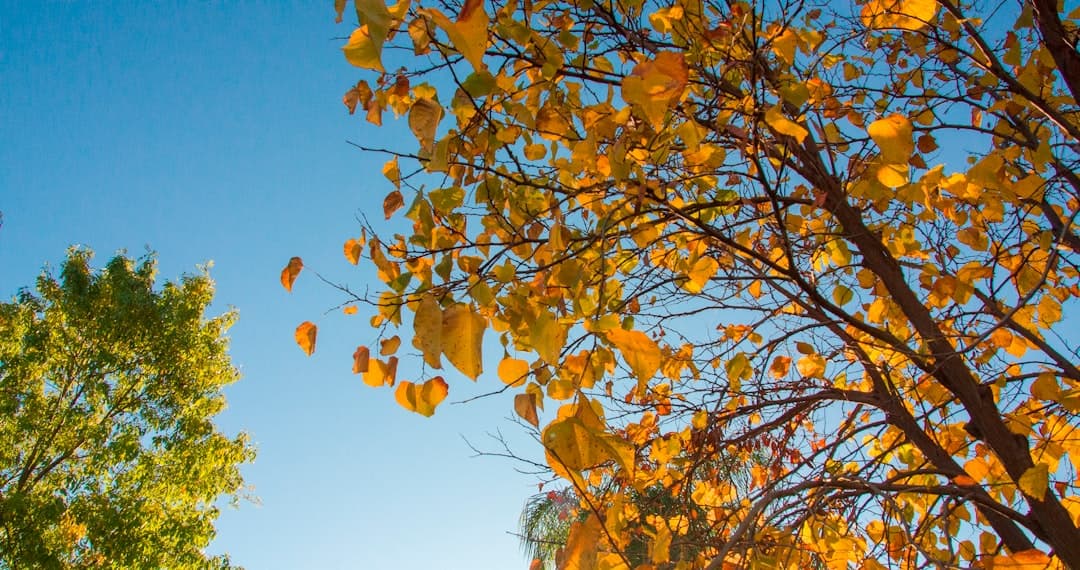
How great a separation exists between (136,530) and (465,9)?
6908mm

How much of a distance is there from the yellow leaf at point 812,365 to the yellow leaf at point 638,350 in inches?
58.9

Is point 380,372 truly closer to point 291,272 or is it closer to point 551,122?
point 291,272

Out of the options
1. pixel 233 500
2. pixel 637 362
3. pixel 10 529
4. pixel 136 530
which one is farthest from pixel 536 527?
pixel 637 362

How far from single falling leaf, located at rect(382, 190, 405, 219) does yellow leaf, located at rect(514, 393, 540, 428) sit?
0.60m

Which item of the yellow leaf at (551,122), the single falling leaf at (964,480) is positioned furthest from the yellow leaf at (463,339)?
the single falling leaf at (964,480)

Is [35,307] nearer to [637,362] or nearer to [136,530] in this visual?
[136,530]

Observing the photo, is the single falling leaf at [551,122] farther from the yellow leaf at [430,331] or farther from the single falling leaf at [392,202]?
the yellow leaf at [430,331]

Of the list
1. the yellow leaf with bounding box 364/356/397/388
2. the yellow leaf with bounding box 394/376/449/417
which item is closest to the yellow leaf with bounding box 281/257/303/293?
the yellow leaf with bounding box 364/356/397/388

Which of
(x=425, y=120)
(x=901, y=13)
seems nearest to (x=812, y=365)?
(x=901, y=13)

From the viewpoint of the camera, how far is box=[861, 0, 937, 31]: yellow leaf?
1.22 m

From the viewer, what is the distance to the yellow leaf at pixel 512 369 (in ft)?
3.22

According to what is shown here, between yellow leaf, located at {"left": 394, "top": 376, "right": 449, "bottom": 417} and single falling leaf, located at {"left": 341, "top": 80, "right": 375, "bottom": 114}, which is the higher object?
single falling leaf, located at {"left": 341, "top": 80, "right": 375, "bottom": 114}

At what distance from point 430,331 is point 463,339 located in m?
0.06

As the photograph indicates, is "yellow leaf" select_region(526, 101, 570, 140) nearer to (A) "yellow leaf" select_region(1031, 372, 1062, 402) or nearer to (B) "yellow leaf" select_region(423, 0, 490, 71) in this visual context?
(B) "yellow leaf" select_region(423, 0, 490, 71)
